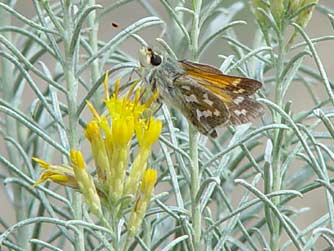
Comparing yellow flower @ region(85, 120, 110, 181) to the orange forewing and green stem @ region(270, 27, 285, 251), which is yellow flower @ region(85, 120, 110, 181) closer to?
the orange forewing

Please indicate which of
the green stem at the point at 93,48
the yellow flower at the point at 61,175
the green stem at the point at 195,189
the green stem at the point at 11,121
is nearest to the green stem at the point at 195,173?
the green stem at the point at 195,189

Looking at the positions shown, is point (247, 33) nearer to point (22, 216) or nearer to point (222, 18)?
point (222, 18)

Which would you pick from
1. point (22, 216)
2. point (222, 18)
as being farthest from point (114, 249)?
point (222, 18)

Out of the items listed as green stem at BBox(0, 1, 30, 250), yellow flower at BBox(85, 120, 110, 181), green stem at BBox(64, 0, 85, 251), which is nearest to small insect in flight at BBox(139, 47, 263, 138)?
green stem at BBox(64, 0, 85, 251)

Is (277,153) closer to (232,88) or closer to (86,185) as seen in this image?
(232,88)

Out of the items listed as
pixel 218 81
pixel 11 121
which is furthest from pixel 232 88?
pixel 11 121

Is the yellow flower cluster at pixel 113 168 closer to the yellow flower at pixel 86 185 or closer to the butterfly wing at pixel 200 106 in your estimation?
the yellow flower at pixel 86 185
